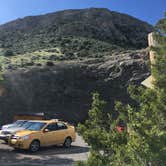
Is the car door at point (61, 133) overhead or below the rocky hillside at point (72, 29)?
below

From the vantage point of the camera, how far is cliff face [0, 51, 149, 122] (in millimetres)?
41188

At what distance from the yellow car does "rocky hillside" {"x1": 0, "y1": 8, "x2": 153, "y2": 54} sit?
148 ft

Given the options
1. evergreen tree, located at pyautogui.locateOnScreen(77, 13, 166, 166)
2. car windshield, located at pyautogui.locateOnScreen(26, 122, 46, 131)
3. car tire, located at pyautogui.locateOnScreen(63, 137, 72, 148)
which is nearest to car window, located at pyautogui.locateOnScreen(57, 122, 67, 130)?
car tire, located at pyautogui.locateOnScreen(63, 137, 72, 148)

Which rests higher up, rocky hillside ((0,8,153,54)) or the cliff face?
rocky hillside ((0,8,153,54))

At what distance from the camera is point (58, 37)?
71.6m

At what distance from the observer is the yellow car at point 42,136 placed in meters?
18.7

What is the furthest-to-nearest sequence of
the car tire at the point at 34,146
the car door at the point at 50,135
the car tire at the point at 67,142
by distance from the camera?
1. the car tire at the point at 67,142
2. the car door at the point at 50,135
3. the car tire at the point at 34,146

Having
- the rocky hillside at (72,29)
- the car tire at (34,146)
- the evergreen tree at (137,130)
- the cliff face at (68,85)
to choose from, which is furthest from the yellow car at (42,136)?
the rocky hillside at (72,29)

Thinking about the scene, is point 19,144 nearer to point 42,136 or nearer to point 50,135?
point 42,136

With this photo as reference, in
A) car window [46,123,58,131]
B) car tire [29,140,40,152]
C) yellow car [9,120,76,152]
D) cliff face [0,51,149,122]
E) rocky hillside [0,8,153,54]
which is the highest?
rocky hillside [0,8,153,54]

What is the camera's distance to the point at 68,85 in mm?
44469

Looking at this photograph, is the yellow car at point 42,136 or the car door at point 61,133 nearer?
the yellow car at point 42,136

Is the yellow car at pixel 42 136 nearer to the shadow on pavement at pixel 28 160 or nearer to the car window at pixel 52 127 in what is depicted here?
the car window at pixel 52 127

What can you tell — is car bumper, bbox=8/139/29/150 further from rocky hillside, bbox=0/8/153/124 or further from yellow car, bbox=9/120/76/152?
rocky hillside, bbox=0/8/153/124
